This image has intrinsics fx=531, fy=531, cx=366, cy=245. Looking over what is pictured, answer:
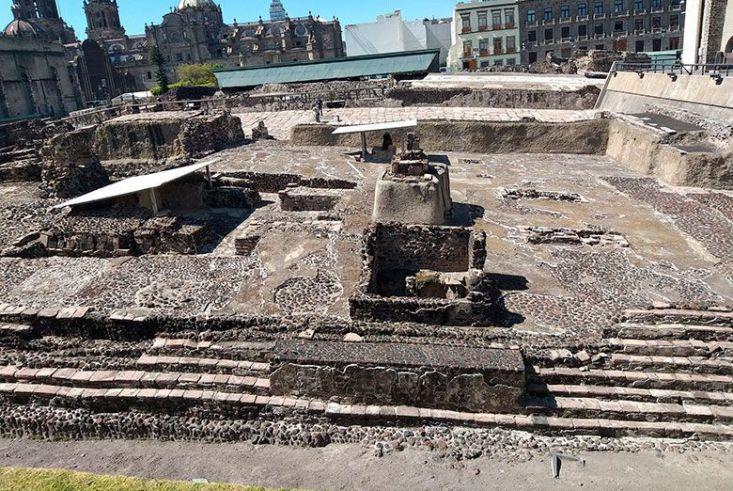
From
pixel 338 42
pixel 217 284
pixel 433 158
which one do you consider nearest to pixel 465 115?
pixel 433 158

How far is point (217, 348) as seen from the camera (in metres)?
7.68

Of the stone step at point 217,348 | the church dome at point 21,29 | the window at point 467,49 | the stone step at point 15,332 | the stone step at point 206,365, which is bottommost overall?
the stone step at point 206,365

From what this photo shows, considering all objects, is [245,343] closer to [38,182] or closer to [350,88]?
[38,182]

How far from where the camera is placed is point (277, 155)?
1991 centimetres

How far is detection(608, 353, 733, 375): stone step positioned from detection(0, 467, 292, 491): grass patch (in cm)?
485

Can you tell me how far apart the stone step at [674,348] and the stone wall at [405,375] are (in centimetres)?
171

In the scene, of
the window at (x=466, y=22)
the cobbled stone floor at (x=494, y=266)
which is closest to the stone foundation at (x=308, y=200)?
the cobbled stone floor at (x=494, y=266)

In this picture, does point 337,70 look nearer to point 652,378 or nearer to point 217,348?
point 217,348

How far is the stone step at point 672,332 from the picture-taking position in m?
7.37

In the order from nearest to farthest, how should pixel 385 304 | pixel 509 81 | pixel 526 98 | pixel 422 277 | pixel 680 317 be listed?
pixel 680 317
pixel 385 304
pixel 422 277
pixel 526 98
pixel 509 81

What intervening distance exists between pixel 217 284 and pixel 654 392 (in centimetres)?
709

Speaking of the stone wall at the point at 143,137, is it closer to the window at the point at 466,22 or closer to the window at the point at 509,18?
the window at the point at 466,22

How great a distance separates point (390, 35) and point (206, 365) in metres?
55.8

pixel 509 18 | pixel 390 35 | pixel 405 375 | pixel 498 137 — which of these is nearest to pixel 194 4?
pixel 390 35
